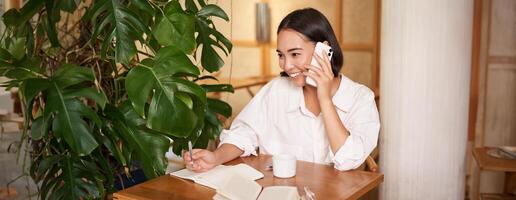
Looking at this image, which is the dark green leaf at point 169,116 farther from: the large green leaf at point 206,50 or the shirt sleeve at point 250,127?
the large green leaf at point 206,50

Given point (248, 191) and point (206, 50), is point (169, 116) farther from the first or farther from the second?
point (206, 50)

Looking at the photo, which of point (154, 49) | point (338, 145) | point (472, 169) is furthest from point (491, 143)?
point (154, 49)

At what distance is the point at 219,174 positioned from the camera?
172 cm

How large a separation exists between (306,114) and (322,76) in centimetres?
23

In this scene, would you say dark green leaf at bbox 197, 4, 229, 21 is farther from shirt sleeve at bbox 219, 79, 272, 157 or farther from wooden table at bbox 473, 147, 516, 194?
wooden table at bbox 473, 147, 516, 194

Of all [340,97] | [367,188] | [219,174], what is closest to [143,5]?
[219,174]

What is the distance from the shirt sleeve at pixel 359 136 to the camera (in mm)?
1776

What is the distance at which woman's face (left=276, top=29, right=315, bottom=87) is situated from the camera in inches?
76.9

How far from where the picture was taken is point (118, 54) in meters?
1.81

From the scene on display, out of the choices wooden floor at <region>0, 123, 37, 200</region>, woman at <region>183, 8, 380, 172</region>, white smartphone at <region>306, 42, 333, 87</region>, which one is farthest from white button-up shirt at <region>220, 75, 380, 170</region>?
wooden floor at <region>0, 123, 37, 200</region>

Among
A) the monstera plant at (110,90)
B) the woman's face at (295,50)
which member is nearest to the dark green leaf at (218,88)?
the monstera plant at (110,90)

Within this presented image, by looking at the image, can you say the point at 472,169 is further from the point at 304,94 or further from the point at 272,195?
the point at 272,195

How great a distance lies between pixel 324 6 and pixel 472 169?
180cm

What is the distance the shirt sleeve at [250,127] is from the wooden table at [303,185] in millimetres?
237
